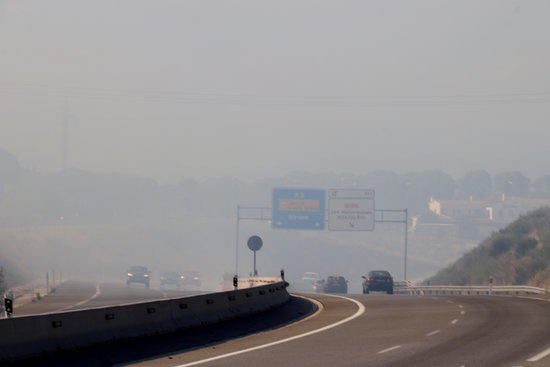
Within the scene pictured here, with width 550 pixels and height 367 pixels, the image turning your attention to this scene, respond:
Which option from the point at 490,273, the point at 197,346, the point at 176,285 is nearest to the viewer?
the point at 197,346

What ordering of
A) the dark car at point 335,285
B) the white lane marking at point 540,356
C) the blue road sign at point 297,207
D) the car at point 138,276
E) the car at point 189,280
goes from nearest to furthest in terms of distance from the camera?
the white lane marking at point 540,356
the dark car at point 335,285
the car at point 138,276
the blue road sign at point 297,207
the car at point 189,280

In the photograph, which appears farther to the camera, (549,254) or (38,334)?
(549,254)

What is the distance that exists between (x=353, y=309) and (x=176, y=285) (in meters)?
78.9

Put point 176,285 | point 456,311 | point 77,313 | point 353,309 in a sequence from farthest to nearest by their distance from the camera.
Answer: point 176,285 → point 353,309 → point 456,311 → point 77,313

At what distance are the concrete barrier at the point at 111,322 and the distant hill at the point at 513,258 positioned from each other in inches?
1972

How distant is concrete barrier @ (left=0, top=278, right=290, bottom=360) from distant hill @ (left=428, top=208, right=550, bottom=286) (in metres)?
50.1

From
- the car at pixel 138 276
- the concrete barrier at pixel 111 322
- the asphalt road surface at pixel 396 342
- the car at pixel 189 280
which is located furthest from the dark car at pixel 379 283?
the car at pixel 189 280

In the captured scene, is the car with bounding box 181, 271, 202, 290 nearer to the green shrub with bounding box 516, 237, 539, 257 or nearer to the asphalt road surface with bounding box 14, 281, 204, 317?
the green shrub with bounding box 516, 237, 539, 257

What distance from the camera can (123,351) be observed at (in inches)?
867

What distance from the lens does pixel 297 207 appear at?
107250mm

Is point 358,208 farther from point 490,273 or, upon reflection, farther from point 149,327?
point 149,327

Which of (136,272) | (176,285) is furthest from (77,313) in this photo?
(176,285)

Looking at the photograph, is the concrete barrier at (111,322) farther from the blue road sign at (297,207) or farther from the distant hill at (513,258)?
the blue road sign at (297,207)

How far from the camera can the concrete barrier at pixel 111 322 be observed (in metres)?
19.0
